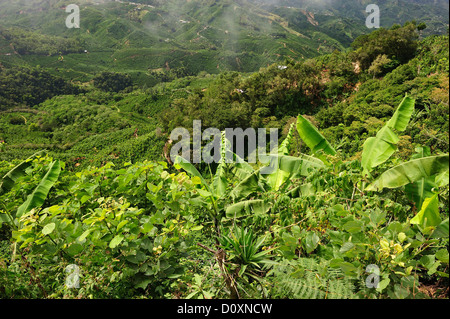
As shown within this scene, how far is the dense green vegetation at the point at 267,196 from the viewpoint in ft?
5.17

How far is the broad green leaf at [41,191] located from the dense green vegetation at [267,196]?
13 millimetres

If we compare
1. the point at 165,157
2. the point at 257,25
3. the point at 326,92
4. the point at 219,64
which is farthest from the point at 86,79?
the point at 257,25

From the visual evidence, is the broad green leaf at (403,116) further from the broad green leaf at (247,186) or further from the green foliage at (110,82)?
the green foliage at (110,82)

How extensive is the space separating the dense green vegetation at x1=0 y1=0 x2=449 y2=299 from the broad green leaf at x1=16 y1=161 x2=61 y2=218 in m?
0.01

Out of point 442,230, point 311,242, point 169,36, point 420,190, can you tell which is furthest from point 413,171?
point 169,36

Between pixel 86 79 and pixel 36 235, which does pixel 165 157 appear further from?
pixel 86 79

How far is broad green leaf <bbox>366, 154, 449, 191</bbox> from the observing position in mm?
1879

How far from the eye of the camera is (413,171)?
6.62 ft

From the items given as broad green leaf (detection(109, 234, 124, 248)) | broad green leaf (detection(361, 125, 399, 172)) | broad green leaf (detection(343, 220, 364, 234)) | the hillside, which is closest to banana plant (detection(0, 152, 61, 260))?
broad green leaf (detection(109, 234, 124, 248))

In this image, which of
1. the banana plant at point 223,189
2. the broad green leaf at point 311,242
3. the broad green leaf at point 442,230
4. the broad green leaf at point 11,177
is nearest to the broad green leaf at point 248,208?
the banana plant at point 223,189

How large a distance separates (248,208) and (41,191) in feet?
7.17

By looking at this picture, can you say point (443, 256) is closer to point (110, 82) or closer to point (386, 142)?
point (386, 142)

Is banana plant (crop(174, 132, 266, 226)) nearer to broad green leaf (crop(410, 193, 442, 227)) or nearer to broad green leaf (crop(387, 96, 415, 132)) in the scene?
broad green leaf (crop(410, 193, 442, 227))

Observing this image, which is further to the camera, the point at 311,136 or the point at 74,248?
the point at 311,136
